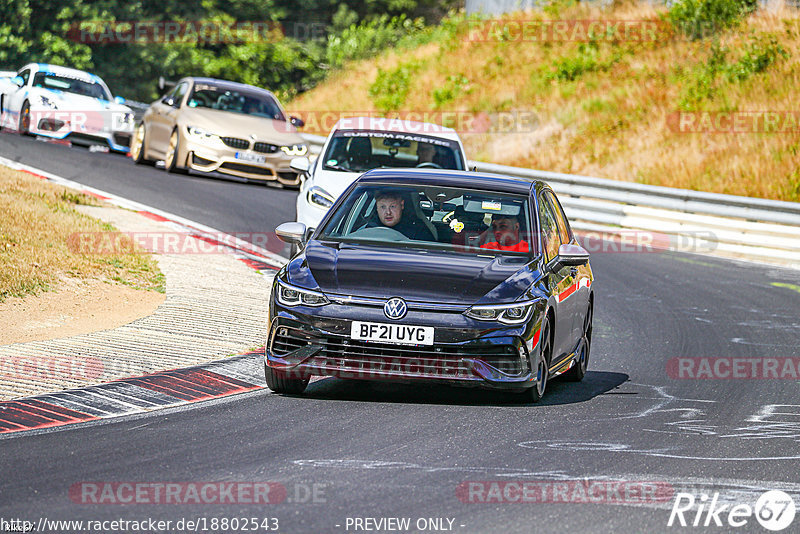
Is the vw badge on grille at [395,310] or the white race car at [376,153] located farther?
the white race car at [376,153]

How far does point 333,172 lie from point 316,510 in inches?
376

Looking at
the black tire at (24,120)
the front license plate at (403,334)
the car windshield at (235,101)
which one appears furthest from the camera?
the black tire at (24,120)

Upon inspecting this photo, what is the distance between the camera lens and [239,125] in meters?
22.4

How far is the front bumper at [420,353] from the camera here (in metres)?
8.16

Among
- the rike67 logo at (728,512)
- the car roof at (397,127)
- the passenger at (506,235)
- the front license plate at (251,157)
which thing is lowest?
the front license plate at (251,157)

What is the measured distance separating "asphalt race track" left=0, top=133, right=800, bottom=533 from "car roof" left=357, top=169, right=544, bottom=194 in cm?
153

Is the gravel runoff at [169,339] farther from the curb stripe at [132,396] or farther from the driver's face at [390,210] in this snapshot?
the driver's face at [390,210]

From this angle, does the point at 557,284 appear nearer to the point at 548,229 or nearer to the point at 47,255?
the point at 548,229

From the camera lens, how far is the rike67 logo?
5.99 meters

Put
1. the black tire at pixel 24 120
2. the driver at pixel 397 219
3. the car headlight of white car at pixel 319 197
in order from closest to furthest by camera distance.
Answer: the driver at pixel 397 219
the car headlight of white car at pixel 319 197
the black tire at pixel 24 120

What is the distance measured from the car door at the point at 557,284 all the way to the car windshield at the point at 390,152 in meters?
5.41

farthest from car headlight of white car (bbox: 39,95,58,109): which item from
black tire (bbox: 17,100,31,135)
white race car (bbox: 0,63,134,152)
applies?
black tire (bbox: 17,100,31,135)

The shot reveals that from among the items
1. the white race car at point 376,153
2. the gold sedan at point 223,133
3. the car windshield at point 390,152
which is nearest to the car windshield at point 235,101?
the gold sedan at point 223,133

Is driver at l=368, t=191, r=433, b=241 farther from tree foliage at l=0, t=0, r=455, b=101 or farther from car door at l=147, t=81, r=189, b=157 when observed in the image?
tree foliage at l=0, t=0, r=455, b=101
